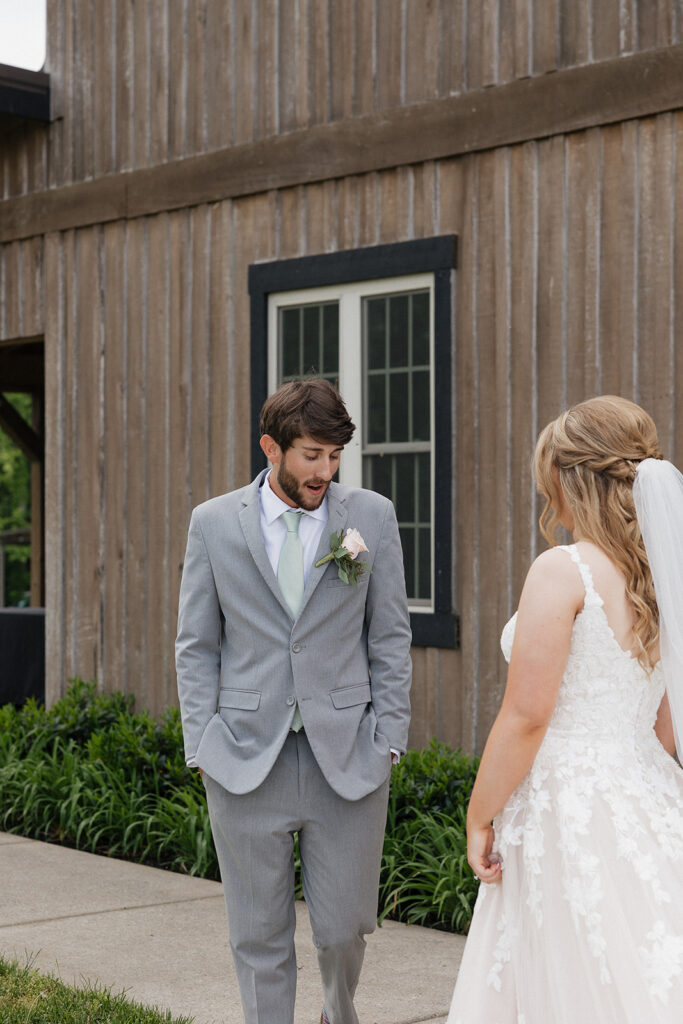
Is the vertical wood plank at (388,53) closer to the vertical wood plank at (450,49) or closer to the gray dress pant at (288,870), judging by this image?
the vertical wood plank at (450,49)

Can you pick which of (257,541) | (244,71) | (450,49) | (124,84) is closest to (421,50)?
(450,49)

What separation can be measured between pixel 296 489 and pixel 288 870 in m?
1.05

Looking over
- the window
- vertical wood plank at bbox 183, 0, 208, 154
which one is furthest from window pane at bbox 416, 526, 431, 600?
vertical wood plank at bbox 183, 0, 208, 154

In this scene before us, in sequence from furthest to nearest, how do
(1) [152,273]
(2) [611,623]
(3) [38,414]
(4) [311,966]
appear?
(3) [38,414] < (1) [152,273] < (4) [311,966] < (2) [611,623]

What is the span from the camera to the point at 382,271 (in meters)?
7.17

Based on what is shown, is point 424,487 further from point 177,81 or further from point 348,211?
point 177,81

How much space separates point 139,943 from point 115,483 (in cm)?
408

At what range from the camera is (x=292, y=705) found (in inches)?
141

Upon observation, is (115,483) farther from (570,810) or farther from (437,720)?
(570,810)

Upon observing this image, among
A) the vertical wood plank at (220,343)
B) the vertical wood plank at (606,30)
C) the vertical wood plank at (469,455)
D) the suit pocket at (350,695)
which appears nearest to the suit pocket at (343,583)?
the suit pocket at (350,695)

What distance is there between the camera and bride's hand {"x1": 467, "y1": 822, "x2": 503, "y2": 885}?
298 centimetres

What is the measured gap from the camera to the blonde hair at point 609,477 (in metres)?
2.93

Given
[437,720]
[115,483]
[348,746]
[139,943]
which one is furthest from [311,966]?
A: [115,483]

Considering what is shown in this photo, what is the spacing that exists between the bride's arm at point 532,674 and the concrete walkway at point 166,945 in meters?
1.76
